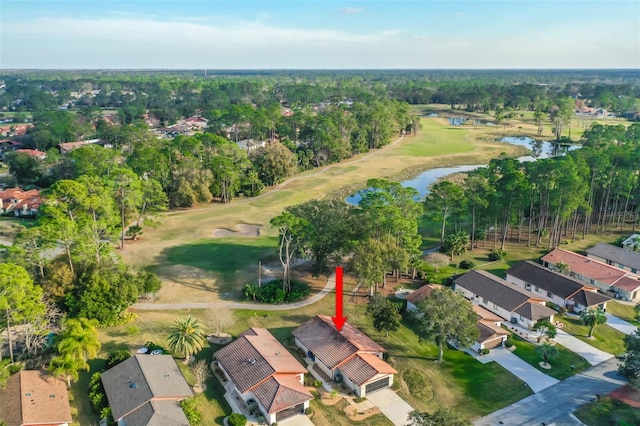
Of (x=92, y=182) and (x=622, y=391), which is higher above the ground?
(x=92, y=182)

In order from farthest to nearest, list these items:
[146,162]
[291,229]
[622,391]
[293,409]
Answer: [146,162]
[291,229]
[622,391]
[293,409]

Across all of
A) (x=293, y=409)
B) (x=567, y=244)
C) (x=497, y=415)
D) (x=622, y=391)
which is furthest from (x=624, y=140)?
(x=293, y=409)

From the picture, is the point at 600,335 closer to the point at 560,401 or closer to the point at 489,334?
the point at 489,334

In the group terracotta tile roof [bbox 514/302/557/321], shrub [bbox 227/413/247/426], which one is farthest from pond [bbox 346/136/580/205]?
shrub [bbox 227/413/247/426]

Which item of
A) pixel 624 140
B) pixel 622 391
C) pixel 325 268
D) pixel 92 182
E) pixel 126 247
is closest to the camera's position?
pixel 622 391

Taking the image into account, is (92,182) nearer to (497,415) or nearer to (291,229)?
(291,229)

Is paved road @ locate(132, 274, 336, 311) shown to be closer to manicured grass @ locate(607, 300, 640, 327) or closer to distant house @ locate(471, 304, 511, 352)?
distant house @ locate(471, 304, 511, 352)

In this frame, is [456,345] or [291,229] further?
[291,229]
